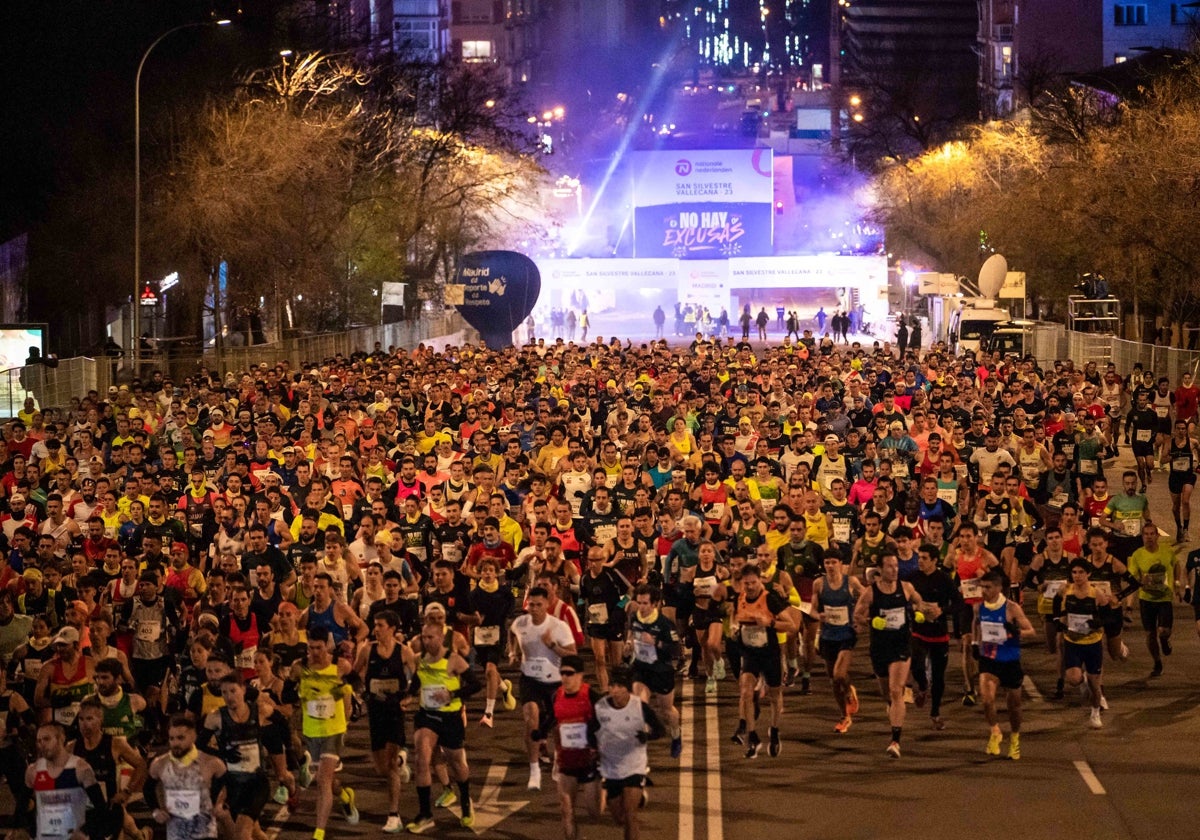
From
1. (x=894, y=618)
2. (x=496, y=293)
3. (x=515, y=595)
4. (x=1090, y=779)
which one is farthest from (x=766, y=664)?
(x=496, y=293)

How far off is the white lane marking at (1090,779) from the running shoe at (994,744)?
1.81ft

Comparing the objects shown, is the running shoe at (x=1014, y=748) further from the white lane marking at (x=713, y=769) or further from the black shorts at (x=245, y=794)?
the black shorts at (x=245, y=794)

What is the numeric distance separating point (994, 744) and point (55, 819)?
6.47 meters

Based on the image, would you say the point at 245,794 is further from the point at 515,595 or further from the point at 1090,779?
the point at 515,595

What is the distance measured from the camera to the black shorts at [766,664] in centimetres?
1259

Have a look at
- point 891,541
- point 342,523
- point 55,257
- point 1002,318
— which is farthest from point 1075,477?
point 55,257

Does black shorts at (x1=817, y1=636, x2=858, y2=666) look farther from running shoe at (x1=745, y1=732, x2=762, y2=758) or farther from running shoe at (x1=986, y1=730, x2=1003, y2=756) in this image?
running shoe at (x1=986, y1=730, x2=1003, y2=756)

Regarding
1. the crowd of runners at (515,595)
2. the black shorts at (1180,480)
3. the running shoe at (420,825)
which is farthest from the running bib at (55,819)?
the black shorts at (1180,480)

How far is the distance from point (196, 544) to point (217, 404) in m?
9.17

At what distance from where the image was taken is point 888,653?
12945mm

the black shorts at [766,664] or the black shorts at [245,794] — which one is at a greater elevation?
the black shorts at [766,664]

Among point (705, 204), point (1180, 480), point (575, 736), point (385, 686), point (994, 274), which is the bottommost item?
point (575, 736)

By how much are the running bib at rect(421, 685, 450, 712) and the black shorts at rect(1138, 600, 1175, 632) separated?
21.6 ft

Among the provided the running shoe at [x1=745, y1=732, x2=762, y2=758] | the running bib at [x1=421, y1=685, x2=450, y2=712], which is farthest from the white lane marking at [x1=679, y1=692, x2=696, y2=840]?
the running bib at [x1=421, y1=685, x2=450, y2=712]
